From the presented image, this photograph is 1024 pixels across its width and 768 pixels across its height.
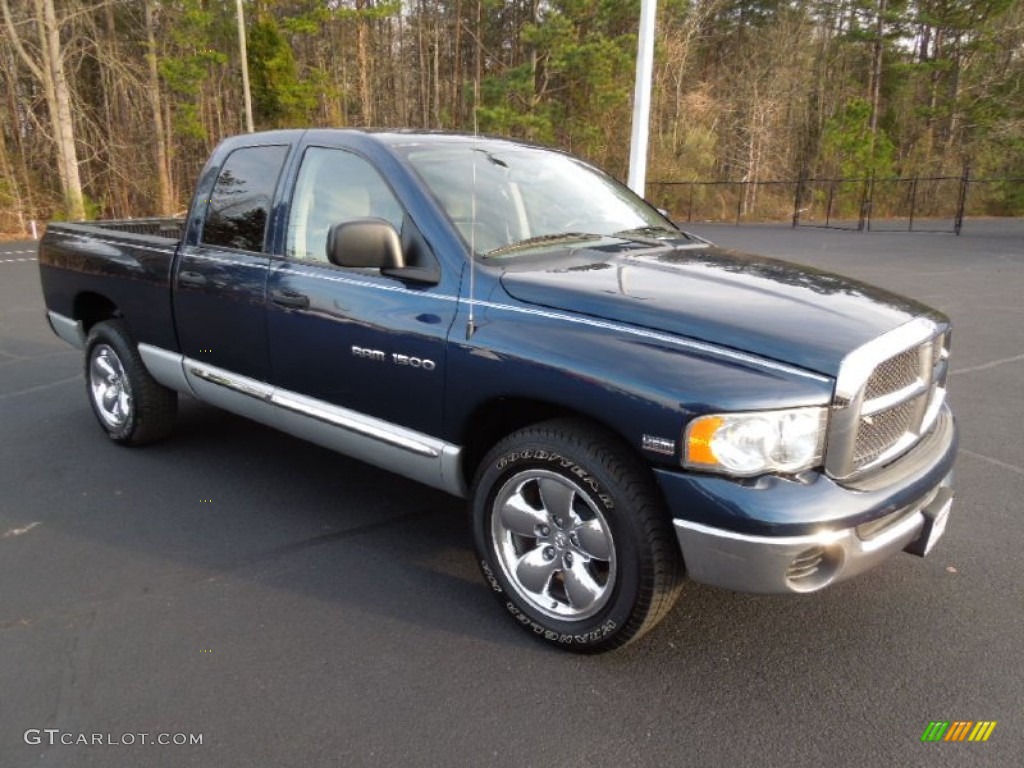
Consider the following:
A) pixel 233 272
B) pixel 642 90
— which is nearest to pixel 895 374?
pixel 233 272

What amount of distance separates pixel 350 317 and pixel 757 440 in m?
1.79

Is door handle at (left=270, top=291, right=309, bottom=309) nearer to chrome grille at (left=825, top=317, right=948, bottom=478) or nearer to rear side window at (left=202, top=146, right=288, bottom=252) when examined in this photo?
rear side window at (left=202, top=146, right=288, bottom=252)

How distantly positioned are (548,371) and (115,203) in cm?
3357

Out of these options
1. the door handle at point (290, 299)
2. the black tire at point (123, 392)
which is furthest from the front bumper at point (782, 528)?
the black tire at point (123, 392)

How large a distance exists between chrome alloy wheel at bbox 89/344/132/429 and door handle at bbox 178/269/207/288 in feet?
3.19

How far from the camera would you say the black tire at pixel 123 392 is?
4680 millimetres

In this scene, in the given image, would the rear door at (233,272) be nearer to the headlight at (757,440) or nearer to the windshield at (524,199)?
the windshield at (524,199)

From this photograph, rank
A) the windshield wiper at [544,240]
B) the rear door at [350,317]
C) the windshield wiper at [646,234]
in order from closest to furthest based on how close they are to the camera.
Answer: the rear door at [350,317], the windshield wiper at [544,240], the windshield wiper at [646,234]

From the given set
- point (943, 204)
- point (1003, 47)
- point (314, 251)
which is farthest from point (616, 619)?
point (1003, 47)

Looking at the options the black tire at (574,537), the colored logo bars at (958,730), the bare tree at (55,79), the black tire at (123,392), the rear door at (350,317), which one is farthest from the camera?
the bare tree at (55,79)

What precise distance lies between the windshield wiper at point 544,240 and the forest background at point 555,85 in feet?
81.3

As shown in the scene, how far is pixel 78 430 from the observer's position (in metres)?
5.29

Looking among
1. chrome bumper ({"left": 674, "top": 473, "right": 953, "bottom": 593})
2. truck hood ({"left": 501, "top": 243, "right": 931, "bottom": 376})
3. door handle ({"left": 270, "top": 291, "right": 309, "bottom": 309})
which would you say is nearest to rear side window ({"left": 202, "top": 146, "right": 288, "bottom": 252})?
door handle ({"left": 270, "top": 291, "right": 309, "bottom": 309})

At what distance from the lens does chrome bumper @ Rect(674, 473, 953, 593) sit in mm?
2254
